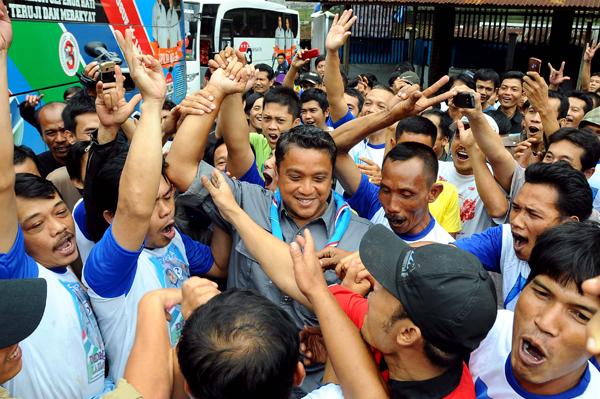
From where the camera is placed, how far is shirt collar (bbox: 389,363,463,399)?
1.34 m

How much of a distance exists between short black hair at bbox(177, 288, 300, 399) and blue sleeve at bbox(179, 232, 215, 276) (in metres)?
1.05

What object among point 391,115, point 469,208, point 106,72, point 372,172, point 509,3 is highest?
point 509,3

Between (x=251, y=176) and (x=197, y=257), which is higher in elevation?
(x=251, y=176)

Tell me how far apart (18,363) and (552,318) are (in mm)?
1622

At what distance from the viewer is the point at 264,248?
1.88 m

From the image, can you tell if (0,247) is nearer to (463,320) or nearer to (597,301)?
(463,320)

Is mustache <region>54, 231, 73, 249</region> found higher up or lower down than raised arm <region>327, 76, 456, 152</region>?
lower down

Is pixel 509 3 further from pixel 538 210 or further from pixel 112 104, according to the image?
pixel 112 104

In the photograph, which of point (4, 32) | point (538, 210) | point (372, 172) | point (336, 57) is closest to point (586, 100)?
point (336, 57)

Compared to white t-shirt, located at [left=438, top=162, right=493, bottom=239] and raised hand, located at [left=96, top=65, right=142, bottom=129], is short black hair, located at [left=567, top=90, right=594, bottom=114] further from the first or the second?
raised hand, located at [left=96, top=65, right=142, bottom=129]

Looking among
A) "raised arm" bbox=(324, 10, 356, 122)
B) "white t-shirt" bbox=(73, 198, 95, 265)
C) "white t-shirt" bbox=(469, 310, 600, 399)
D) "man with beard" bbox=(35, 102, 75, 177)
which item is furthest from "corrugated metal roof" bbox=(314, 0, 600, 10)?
"white t-shirt" bbox=(469, 310, 600, 399)

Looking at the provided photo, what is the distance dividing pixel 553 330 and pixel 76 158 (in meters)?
2.64

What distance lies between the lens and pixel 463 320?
49.3 inches

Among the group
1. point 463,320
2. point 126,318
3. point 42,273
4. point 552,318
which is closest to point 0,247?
point 42,273
